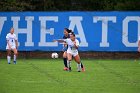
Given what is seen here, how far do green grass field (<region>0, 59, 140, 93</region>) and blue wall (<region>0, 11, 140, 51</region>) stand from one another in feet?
26.3

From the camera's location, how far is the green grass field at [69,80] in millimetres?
20672

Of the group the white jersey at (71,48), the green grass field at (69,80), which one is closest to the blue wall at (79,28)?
the green grass field at (69,80)

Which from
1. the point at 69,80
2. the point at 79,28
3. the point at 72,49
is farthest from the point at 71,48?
the point at 79,28

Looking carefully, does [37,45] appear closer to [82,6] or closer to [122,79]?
[82,6]

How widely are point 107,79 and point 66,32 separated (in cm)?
548

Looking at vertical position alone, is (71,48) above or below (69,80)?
above

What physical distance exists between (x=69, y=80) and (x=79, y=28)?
1617 centimetres

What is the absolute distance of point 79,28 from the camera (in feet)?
131

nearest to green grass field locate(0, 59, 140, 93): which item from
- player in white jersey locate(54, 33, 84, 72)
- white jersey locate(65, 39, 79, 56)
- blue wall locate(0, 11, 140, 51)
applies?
player in white jersey locate(54, 33, 84, 72)

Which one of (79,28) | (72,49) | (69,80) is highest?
(72,49)

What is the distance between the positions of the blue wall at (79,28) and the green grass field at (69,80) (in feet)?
26.3

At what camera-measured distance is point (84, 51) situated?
40000 mm

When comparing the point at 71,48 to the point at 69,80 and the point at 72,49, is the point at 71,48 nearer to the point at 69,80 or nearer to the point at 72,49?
the point at 72,49

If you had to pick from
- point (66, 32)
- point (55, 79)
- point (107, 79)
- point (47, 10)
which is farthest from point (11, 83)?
point (47, 10)
